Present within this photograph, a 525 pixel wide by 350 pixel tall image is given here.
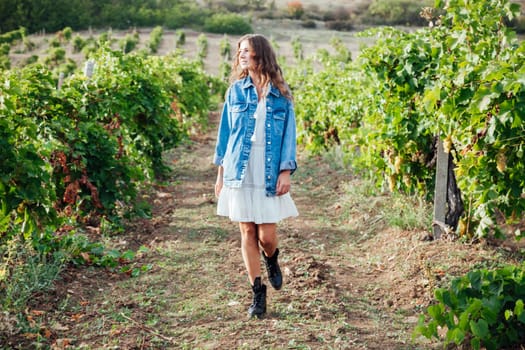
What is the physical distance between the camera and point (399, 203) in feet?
20.5

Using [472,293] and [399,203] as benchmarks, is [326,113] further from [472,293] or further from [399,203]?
[472,293]

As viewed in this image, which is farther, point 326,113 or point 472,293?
point 326,113

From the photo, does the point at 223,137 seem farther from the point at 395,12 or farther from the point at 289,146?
the point at 395,12

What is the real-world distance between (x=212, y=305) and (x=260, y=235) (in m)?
0.69

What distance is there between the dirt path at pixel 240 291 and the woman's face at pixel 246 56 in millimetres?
1500

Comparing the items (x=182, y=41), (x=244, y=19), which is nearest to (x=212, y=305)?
(x=182, y=41)

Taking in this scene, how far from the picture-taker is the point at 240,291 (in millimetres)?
4457

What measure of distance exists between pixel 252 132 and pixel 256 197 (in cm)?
37

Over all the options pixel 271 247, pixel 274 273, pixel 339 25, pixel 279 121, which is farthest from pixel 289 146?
pixel 339 25

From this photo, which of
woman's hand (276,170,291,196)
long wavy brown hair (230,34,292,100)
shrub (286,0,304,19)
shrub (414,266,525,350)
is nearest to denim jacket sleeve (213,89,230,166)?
long wavy brown hair (230,34,292,100)

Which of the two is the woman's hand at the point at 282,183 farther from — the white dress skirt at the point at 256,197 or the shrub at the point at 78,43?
the shrub at the point at 78,43

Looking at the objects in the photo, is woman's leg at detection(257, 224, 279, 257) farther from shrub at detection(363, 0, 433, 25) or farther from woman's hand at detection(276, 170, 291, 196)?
shrub at detection(363, 0, 433, 25)

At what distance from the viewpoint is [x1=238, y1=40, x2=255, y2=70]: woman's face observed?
3732mm

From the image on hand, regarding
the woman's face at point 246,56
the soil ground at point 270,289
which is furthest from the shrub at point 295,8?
the woman's face at point 246,56
